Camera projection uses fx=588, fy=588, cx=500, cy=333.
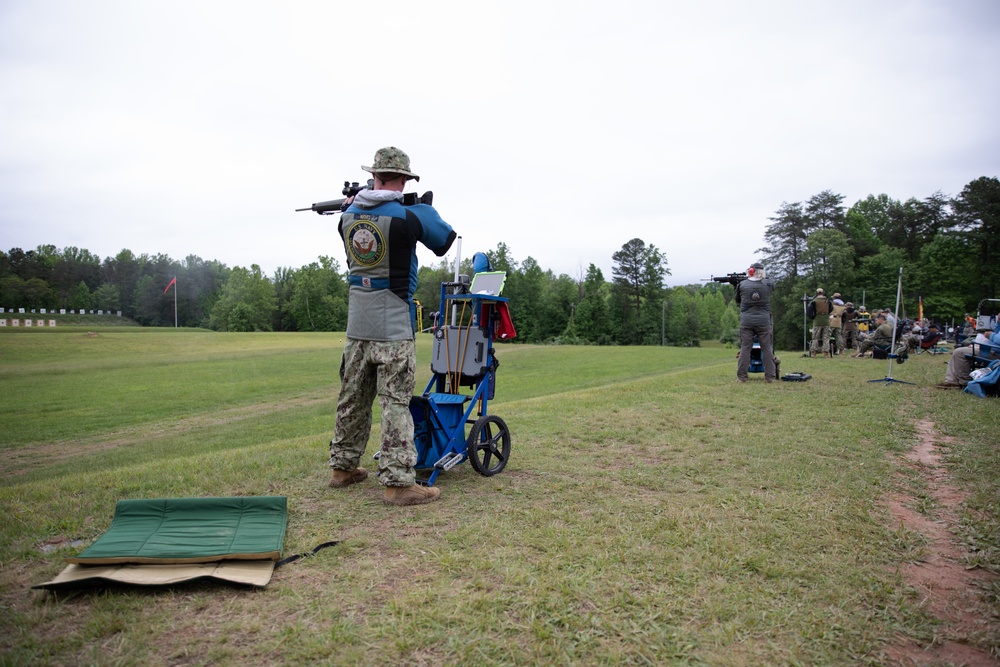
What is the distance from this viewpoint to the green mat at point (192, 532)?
3549mm

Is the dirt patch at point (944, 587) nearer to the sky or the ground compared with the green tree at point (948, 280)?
nearer to the ground

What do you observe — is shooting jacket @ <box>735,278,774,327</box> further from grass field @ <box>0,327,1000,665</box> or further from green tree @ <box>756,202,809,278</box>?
green tree @ <box>756,202,809,278</box>

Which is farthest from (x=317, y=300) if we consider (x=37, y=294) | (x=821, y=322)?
(x=821, y=322)

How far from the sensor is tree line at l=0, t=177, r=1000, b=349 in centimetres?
6056

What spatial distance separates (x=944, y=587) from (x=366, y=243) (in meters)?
4.66

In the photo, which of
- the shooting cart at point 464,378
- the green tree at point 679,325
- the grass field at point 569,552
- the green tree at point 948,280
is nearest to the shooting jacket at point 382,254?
the shooting cart at point 464,378

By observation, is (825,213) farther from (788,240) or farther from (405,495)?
(405,495)

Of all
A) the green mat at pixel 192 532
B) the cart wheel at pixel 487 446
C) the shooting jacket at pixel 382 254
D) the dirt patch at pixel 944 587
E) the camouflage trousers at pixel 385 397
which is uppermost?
the shooting jacket at pixel 382 254

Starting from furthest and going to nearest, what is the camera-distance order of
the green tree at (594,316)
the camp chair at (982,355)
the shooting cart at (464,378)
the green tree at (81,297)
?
the green tree at (594,316) < the green tree at (81,297) < the camp chair at (982,355) < the shooting cart at (464,378)

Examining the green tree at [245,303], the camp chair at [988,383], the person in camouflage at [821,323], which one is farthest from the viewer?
the green tree at [245,303]

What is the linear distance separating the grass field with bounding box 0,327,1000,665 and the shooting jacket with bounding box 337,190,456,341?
153 cm

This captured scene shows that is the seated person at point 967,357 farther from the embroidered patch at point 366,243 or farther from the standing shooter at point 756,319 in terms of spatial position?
the embroidered patch at point 366,243

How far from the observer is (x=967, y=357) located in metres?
12.3

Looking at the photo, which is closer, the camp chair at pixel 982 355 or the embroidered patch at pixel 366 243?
the embroidered patch at pixel 366 243
